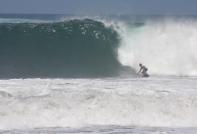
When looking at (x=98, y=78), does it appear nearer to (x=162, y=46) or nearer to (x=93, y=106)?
(x=93, y=106)

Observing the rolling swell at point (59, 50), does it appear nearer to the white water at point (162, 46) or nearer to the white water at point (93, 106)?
the white water at point (162, 46)

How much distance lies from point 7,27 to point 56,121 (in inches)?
704

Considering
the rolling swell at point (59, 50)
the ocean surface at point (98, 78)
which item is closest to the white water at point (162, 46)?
the ocean surface at point (98, 78)

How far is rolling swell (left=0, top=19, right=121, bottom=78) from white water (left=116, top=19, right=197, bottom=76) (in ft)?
2.62

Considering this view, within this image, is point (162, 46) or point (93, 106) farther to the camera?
point (162, 46)

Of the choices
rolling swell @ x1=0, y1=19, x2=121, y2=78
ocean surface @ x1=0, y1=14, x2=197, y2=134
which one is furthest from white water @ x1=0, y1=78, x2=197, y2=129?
rolling swell @ x1=0, y1=19, x2=121, y2=78

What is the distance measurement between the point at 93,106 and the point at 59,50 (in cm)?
1351

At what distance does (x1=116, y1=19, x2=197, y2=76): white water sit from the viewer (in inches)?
1110

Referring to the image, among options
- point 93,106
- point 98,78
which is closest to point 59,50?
point 98,78

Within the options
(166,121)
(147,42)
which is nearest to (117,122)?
(166,121)

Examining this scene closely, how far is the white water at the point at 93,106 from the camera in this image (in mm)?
15172

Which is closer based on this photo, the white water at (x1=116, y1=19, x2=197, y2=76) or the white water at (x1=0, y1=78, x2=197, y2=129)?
the white water at (x1=0, y1=78, x2=197, y2=129)

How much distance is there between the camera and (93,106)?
51.8ft

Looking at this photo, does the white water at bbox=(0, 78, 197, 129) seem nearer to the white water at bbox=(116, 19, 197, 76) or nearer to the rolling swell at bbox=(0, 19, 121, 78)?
the rolling swell at bbox=(0, 19, 121, 78)
